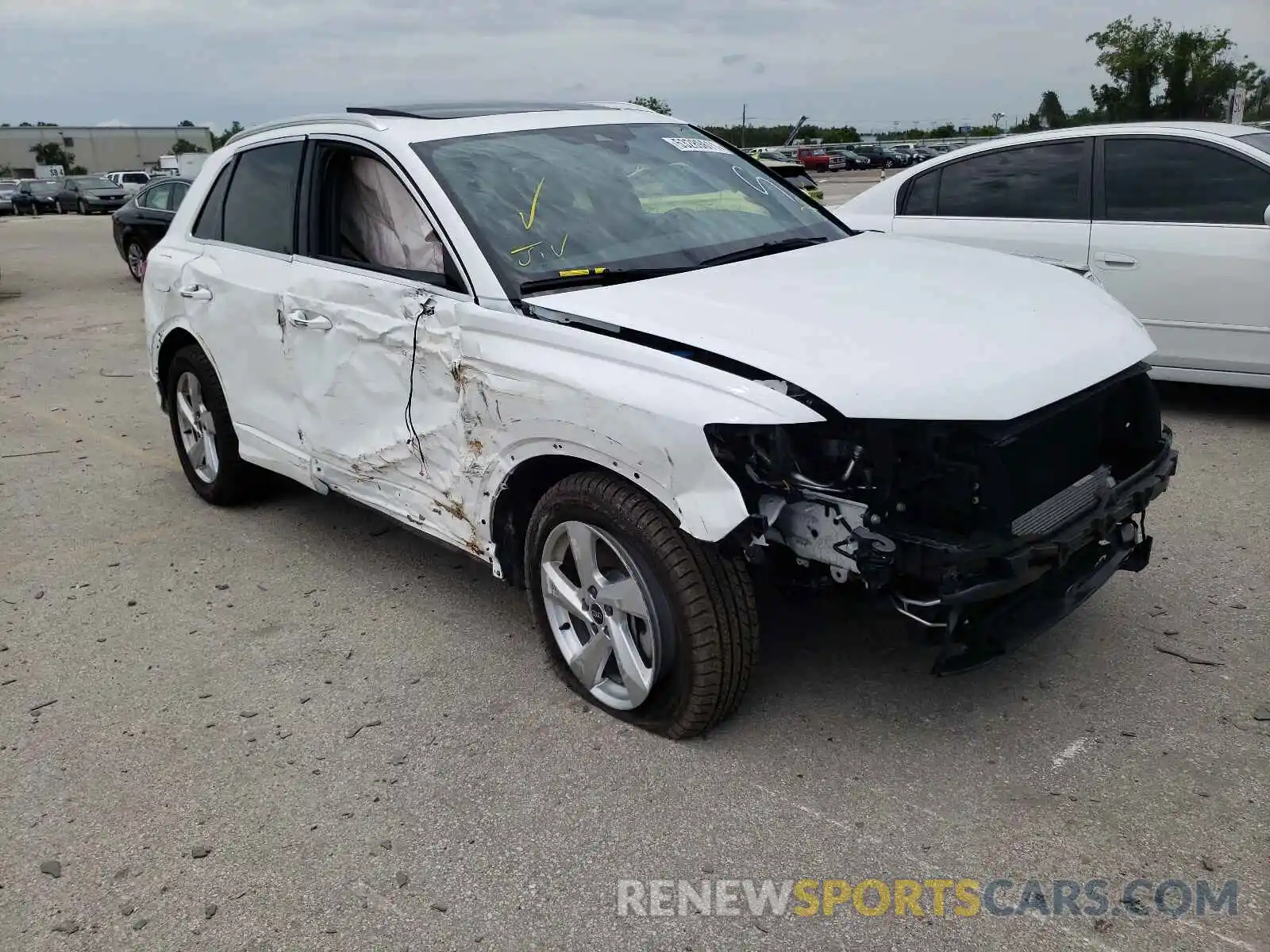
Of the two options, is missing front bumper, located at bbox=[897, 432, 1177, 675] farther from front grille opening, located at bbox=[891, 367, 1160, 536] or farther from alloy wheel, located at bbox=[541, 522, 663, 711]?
alloy wheel, located at bbox=[541, 522, 663, 711]

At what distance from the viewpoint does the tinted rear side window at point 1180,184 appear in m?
5.74

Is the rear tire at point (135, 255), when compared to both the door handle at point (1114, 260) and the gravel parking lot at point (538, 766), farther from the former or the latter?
the door handle at point (1114, 260)

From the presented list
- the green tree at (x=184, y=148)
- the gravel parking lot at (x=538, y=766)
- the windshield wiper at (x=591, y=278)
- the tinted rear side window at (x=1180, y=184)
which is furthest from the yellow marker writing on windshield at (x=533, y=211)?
the green tree at (x=184, y=148)

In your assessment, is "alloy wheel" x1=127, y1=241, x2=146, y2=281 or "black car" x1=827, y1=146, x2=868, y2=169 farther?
"black car" x1=827, y1=146, x2=868, y2=169

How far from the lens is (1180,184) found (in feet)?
19.5

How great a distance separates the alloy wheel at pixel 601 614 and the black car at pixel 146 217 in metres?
12.7

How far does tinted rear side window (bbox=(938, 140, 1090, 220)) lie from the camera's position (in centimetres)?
630

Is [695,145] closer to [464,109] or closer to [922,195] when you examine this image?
[464,109]

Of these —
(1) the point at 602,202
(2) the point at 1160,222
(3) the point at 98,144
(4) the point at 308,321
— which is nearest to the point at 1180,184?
(2) the point at 1160,222

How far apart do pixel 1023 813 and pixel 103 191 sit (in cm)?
4656

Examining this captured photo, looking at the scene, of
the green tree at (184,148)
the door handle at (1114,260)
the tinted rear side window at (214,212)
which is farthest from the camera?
the green tree at (184,148)

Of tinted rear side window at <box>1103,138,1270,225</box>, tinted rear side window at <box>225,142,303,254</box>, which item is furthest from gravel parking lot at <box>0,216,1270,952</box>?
tinted rear side window at <box>1103,138,1270,225</box>

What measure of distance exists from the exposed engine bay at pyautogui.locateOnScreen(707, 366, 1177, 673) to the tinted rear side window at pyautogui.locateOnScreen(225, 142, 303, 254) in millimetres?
2558

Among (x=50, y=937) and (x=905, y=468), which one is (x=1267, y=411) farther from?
(x=50, y=937)
